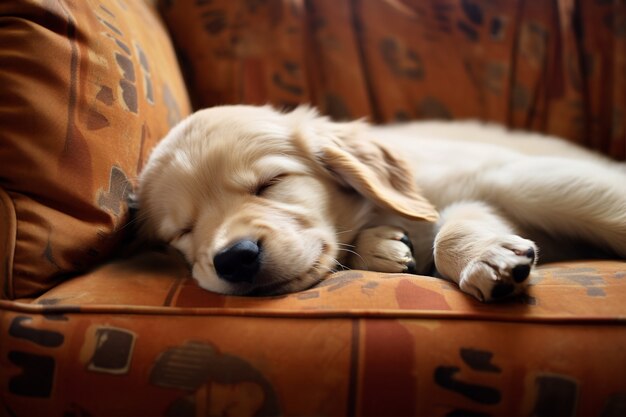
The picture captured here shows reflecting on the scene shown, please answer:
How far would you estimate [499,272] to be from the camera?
1180 mm

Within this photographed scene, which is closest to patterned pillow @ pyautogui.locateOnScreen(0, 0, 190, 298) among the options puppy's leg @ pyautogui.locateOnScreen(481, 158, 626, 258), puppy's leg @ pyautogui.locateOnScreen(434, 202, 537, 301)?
puppy's leg @ pyautogui.locateOnScreen(434, 202, 537, 301)

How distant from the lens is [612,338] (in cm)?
104

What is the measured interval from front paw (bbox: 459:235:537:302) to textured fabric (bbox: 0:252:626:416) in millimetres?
32

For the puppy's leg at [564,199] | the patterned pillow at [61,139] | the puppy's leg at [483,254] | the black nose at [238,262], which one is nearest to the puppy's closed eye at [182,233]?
the patterned pillow at [61,139]

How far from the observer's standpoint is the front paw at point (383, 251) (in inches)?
60.9

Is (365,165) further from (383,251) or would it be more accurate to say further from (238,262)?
(238,262)

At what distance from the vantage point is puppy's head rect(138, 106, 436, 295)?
1.38m

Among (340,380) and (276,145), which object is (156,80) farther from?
(340,380)

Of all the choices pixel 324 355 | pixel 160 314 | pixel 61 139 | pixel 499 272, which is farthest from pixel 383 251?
pixel 61 139

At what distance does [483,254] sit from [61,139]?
3.62 ft

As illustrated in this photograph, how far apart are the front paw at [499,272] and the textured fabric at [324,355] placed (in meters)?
0.03

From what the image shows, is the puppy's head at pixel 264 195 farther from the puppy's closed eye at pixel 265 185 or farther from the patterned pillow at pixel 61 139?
the patterned pillow at pixel 61 139

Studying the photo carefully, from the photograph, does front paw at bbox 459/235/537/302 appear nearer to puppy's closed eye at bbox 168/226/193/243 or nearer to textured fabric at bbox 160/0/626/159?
puppy's closed eye at bbox 168/226/193/243

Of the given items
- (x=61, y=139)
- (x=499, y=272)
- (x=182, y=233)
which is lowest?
(x=182, y=233)
